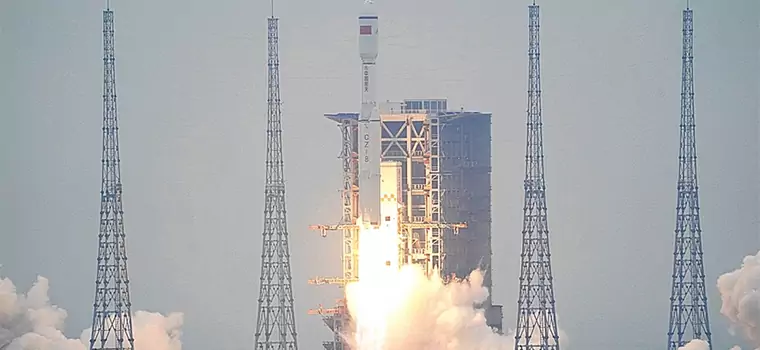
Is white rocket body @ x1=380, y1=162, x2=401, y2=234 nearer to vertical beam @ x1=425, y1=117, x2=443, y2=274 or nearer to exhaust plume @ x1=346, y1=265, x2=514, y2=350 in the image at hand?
exhaust plume @ x1=346, y1=265, x2=514, y2=350

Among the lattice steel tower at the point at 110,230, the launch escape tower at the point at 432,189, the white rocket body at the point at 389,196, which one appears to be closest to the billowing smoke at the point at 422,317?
the launch escape tower at the point at 432,189

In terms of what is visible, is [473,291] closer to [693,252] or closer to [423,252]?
[423,252]

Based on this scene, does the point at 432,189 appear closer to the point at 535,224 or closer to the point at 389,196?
the point at 389,196

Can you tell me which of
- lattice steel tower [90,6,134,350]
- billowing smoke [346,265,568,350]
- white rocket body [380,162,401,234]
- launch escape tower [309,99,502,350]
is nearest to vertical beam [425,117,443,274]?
launch escape tower [309,99,502,350]

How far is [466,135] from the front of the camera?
202 ft

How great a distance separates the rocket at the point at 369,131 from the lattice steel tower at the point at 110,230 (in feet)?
21.1

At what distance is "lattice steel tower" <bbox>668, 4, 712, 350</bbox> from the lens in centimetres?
5388

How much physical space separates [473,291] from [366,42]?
8450 mm

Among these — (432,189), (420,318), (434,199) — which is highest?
(432,189)

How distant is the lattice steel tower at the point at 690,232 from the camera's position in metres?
53.9

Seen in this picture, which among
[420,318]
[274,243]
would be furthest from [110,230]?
[420,318]

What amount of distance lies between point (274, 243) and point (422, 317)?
187 inches

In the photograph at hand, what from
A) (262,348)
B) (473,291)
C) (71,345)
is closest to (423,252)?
(473,291)

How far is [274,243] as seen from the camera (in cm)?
5525
